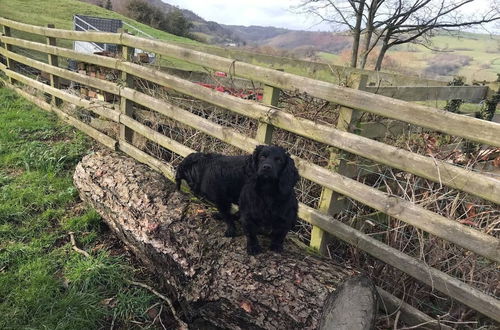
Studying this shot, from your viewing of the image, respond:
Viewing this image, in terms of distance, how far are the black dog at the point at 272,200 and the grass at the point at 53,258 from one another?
1041 millimetres

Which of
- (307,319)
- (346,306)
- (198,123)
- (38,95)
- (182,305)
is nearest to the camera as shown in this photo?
(307,319)

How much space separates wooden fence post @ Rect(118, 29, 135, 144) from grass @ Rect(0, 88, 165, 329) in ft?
2.36

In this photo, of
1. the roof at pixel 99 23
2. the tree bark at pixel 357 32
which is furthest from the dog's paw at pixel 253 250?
the roof at pixel 99 23

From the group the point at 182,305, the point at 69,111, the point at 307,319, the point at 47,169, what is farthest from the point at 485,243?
the point at 69,111

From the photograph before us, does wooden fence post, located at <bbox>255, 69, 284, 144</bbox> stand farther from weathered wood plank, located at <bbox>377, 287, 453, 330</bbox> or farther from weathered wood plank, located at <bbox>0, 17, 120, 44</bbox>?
weathered wood plank, located at <bbox>0, 17, 120, 44</bbox>

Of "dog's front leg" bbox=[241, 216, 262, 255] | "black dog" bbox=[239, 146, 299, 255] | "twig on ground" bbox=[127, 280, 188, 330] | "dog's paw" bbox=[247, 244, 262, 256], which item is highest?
"black dog" bbox=[239, 146, 299, 255]

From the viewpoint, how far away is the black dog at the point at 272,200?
286 centimetres

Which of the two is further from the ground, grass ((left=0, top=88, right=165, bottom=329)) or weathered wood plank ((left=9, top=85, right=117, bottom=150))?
weathered wood plank ((left=9, top=85, right=117, bottom=150))

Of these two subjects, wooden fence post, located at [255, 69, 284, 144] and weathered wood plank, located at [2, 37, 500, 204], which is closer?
weathered wood plank, located at [2, 37, 500, 204]

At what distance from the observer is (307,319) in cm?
233

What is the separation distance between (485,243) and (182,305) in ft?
7.10

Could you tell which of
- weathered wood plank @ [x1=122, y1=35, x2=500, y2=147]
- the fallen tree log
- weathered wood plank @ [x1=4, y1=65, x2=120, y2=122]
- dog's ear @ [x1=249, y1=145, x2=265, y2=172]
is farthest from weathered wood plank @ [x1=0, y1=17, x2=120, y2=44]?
dog's ear @ [x1=249, y1=145, x2=265, y2=172]

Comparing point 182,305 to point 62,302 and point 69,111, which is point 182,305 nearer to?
point 62,302

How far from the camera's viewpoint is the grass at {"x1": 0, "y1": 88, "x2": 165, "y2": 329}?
9.24 feet
